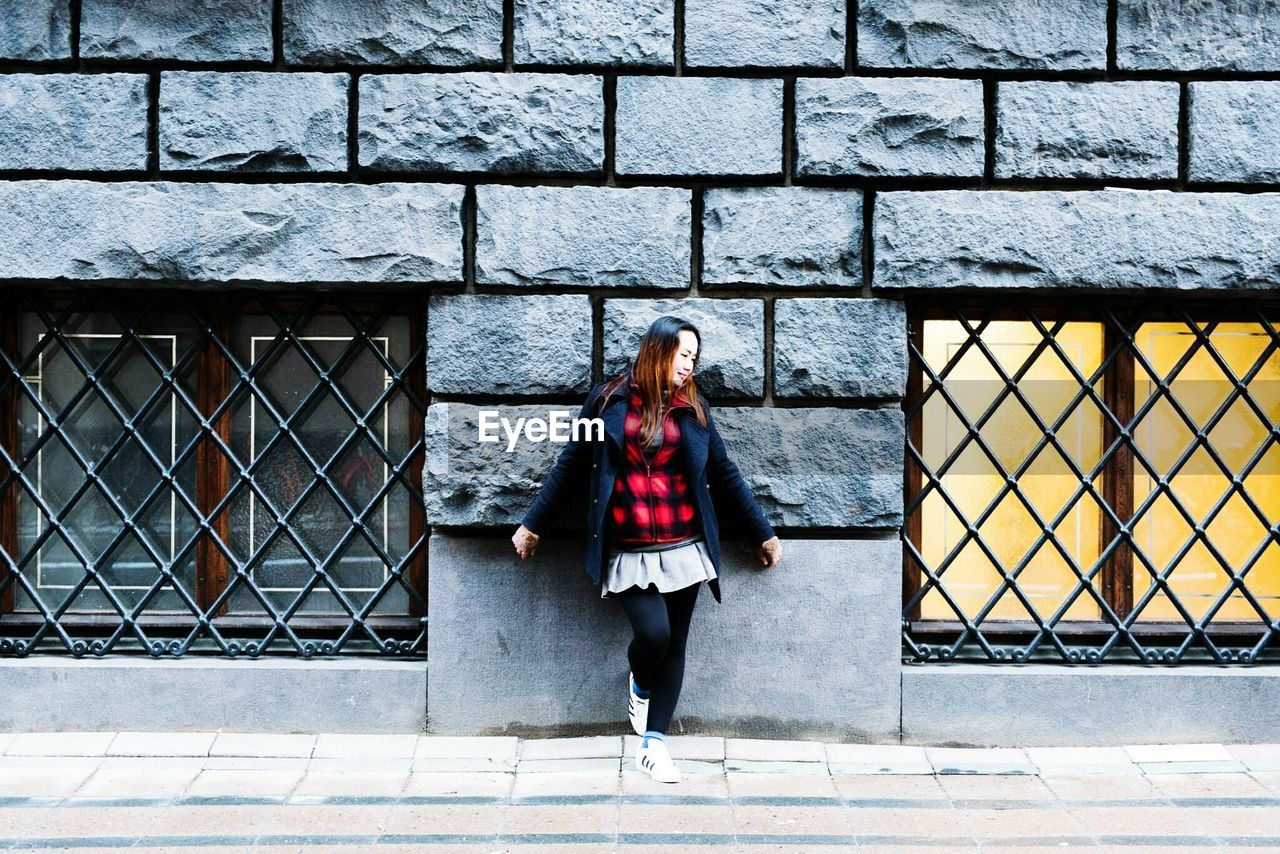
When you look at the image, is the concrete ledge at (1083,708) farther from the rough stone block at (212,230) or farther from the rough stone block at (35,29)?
the rough stone block at (35,29)

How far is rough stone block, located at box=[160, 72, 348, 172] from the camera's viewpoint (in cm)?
534

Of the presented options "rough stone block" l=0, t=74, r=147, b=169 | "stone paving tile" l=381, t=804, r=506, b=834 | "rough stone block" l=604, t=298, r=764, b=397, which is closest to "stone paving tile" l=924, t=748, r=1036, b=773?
"rough stone block" l=604, t=298, r=764, b=397

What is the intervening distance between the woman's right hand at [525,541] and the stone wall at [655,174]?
0.25m

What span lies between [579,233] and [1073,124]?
2161 mm

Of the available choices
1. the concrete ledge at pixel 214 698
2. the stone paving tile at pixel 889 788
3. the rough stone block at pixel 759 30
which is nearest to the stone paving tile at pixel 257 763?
the concrete ledge at pixel 214 698

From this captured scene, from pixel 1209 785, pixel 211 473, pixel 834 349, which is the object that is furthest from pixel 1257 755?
pixel 211 473

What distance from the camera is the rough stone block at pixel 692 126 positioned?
5324 millimetres

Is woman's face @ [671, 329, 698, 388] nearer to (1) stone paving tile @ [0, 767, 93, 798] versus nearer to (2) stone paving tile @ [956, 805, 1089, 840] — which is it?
(2) stone paving tile @ [956, 805, 1089, 840]

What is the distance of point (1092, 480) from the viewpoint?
565 centimetres

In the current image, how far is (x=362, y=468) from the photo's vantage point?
5746 mm

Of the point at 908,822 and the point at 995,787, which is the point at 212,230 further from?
the point at 995,787

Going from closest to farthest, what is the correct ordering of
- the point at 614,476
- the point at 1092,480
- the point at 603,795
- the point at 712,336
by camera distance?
1. the point at 603,795
2. the point at 614,476
3. the point at 712,336
4. the point at 1092,480

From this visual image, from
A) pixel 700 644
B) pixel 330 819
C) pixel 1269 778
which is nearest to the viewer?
pixel 330 819

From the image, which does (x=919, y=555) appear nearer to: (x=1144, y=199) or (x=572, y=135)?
(x=1144, y=199)
